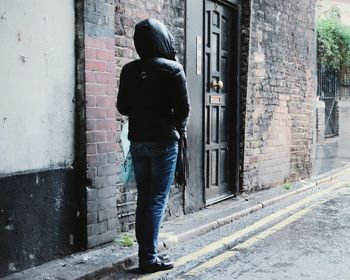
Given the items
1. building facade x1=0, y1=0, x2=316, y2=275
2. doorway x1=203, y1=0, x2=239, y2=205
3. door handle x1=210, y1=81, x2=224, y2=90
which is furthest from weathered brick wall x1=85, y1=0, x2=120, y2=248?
door handle x1=210, y1=81, x2=224, y2=90

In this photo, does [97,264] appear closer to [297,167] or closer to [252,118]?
[252,118]

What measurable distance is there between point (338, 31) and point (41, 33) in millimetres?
16588

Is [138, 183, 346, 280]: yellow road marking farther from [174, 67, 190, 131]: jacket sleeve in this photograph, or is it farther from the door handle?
the door handle

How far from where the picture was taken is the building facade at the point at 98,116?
392 cm

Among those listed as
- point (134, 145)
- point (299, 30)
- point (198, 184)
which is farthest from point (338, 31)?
point (134, 145)

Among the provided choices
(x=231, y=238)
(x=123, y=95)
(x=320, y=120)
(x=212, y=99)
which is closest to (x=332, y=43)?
(x=320, y=120)

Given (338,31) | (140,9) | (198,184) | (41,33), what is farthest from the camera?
(338,31)

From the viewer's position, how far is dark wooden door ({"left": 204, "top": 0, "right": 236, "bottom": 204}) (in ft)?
22.6

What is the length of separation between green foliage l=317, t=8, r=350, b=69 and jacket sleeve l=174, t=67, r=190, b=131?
15.4m

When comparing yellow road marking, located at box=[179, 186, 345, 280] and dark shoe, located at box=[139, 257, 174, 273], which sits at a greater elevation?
dark shoe, located at box=[139, 257, 174, 273]

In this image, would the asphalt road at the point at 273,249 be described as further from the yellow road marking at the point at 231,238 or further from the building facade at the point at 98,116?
the building facade at the point at 98,116

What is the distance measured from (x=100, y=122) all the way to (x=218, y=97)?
2843 millimetres

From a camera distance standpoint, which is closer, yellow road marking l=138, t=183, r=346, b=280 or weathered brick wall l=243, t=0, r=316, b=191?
yellow road marking l=138, t=183, r=346, b=280

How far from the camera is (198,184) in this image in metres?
6.54
